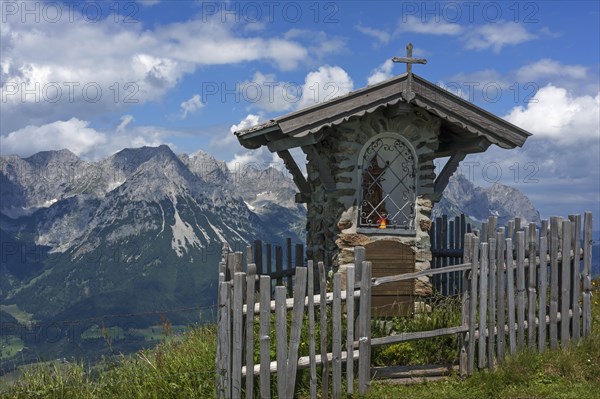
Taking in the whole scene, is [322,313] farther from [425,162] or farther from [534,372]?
[425,162]

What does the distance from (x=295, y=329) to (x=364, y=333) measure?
134 centimetres

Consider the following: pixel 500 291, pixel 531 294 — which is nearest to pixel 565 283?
pixel 531 294

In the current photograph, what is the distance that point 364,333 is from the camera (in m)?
10.0

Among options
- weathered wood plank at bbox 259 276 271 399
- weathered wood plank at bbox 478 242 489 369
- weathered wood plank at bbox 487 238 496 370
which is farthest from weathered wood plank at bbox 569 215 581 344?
weathered wood plank at bbox 259 276 271 399

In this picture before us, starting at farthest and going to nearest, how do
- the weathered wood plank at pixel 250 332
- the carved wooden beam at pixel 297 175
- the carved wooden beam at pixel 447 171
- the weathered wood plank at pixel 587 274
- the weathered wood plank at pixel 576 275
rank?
1. the carved wooden beam at pixel 447 171
2. the carved wooden beam at pixel 297 175
3. the weathered wood plank at pixel 587 274
4. the weathered wood plank at pixel 576 275
5. the weathered wood plank at pixel 250 332

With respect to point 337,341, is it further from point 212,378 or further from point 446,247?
point 446,247

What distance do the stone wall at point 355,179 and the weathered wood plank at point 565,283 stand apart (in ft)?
8.64

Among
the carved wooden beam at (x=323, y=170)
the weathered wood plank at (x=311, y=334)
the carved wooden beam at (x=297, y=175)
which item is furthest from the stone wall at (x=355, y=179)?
the weathered wood plank at (x=311, y=334)

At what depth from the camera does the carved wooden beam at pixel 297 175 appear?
45.3ft

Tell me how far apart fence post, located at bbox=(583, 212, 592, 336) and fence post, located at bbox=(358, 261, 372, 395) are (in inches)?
175

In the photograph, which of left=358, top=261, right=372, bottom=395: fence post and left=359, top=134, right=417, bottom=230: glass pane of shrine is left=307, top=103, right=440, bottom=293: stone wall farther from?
left=358, top=261, right=372, bottom=395: fence post

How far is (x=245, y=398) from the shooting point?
364 inches

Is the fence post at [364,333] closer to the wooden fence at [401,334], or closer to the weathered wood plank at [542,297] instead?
the wooden fence at [401,334]

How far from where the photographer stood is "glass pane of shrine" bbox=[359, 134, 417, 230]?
1338cm
